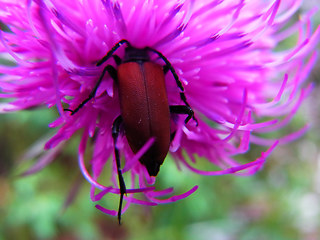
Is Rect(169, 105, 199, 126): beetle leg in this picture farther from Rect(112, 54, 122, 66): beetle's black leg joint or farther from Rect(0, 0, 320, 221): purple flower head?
Rect(112, 54, 122, 66): beetle's black leg joint

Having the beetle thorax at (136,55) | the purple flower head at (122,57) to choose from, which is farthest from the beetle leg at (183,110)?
the beetle thorax at (136,55)

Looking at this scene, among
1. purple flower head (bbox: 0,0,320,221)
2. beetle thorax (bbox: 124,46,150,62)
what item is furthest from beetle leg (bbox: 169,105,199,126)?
beetle thorax (bbox: 124,46,150,62)

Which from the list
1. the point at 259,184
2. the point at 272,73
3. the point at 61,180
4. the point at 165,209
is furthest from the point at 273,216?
the point at 61,180

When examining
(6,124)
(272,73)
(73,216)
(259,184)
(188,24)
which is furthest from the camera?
(259,184)

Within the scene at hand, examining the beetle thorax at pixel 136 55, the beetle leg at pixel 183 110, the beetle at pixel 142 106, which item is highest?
the beetle thorax at pixel 136 55

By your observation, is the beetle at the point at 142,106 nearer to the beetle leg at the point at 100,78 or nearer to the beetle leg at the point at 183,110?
the beetle leg at the point at 100,78

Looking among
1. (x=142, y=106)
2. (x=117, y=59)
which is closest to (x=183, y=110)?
(x=142, y=106)

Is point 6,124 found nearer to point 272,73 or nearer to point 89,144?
point 89,144

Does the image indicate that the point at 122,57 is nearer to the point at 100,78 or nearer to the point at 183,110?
the point at 100,78

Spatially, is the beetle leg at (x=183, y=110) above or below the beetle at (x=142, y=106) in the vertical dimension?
below
